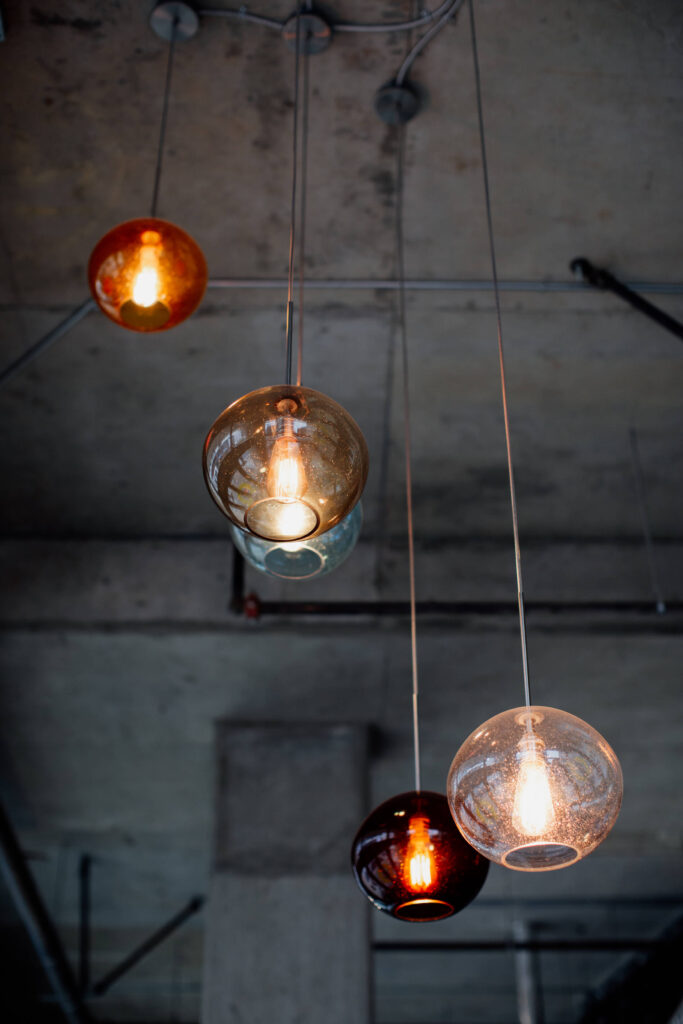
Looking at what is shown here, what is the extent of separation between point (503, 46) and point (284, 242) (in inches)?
48.0

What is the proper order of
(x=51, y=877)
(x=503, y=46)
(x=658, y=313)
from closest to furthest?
(x=503, y=46), (x=658, y=313), (x=51, y=877)

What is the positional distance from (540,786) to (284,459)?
908mm

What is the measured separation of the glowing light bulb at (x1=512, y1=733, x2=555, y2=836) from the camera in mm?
2031

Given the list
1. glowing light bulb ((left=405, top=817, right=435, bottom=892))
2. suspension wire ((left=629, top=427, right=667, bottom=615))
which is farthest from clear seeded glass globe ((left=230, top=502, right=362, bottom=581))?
suspension wire ((left=629, top=427, right=667, bottom=615))

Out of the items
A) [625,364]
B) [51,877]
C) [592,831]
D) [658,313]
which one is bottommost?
[592,831]

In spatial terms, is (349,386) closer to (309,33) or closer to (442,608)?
(442,608)

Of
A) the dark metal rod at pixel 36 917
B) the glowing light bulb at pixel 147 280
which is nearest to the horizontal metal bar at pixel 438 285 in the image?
the glowing light bulb at pixel 147 280

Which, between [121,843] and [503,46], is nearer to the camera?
[503,46]

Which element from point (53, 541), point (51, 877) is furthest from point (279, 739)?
point (51, 877)

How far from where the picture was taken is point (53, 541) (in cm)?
569

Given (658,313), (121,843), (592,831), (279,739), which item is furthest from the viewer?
(121,843)

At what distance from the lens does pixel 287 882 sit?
5.65 meters

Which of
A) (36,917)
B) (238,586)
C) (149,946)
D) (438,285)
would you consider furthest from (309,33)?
(149,946)

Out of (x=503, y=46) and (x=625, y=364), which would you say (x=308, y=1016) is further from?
(x=503, y=46)
